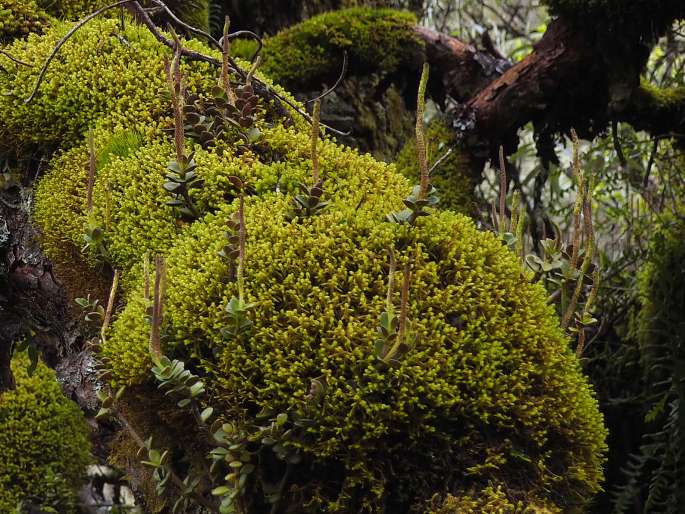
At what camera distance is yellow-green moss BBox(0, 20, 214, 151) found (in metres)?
2.14

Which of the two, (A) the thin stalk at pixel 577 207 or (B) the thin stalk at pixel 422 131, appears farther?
(A) the thin stalk at pixel 577 207

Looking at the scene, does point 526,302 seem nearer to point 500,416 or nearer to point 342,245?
point 500,416

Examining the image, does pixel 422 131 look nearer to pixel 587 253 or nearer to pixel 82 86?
pixel 587 253

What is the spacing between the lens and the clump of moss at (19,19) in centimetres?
236

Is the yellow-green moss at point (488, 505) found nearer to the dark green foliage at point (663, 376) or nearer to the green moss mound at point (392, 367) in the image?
the green moss mound at point (392, 367)

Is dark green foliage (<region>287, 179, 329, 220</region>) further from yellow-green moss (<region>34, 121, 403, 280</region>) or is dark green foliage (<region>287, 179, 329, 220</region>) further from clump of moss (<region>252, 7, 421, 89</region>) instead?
clump of moss (<region>252, 7, 421, 89</region>)

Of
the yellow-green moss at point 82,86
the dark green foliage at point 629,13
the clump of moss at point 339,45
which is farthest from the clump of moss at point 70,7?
A: the dark green foliage at point 629,13

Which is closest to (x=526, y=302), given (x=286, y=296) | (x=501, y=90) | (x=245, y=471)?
(x=286, y=296)

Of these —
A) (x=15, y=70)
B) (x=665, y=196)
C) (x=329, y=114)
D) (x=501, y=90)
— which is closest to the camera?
(x=15, y=70)

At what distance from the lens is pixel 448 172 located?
3740 millimetres

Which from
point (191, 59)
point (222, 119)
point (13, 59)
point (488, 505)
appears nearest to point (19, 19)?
point (13, 59)

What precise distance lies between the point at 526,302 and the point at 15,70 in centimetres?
→ 170

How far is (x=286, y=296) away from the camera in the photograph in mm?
1507

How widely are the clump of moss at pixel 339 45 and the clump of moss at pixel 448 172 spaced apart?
450mm
